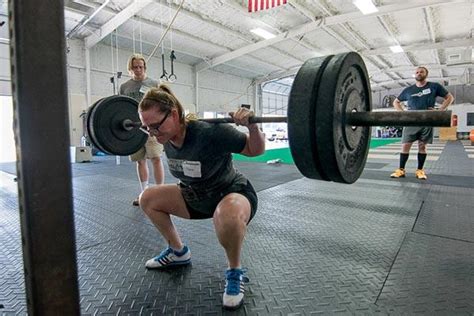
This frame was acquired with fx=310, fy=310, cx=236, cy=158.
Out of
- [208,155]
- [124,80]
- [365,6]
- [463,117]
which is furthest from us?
[463,117]

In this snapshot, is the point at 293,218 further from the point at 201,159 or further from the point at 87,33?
the point at 87,33

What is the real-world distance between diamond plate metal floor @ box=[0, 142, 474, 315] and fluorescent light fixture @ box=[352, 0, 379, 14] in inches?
178

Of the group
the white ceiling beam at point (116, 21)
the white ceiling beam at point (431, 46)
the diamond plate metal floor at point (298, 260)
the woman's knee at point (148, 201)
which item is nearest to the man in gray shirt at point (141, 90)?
the diamond plate metal floor at point (298, 260)

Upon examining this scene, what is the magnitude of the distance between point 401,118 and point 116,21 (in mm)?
6551

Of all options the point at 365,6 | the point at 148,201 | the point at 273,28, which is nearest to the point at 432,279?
the point at 148,201

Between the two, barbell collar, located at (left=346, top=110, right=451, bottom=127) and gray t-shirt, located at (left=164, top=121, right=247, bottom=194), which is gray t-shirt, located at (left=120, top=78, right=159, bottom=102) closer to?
gray t-shirt, located at (left=164, top=121, right=247, bottom=194)

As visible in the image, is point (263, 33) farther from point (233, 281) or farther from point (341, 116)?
point (233, 281)

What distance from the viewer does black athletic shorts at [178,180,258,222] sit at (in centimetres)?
112

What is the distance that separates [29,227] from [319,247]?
1218 mm

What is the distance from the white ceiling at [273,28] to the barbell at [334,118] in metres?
5.34

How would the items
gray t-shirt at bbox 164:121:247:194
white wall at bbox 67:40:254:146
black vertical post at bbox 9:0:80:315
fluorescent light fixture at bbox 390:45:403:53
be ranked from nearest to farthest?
black vertical post at bbox 9:0:80:315 < gray t-shirt at bbox 164:121:247:194 < white wall at bbox 67:40:254:146 < fluorescent light fixture at bbox 390:45:403:53

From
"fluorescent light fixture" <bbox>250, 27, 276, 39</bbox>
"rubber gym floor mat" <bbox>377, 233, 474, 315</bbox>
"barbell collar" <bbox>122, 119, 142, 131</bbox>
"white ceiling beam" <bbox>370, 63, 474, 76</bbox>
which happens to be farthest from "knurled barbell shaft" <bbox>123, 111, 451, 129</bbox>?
A: "white ceiling beam" <bbox>370, 63, 474, 76</bbox>

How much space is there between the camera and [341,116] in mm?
870

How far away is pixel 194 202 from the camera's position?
3.83 feet
